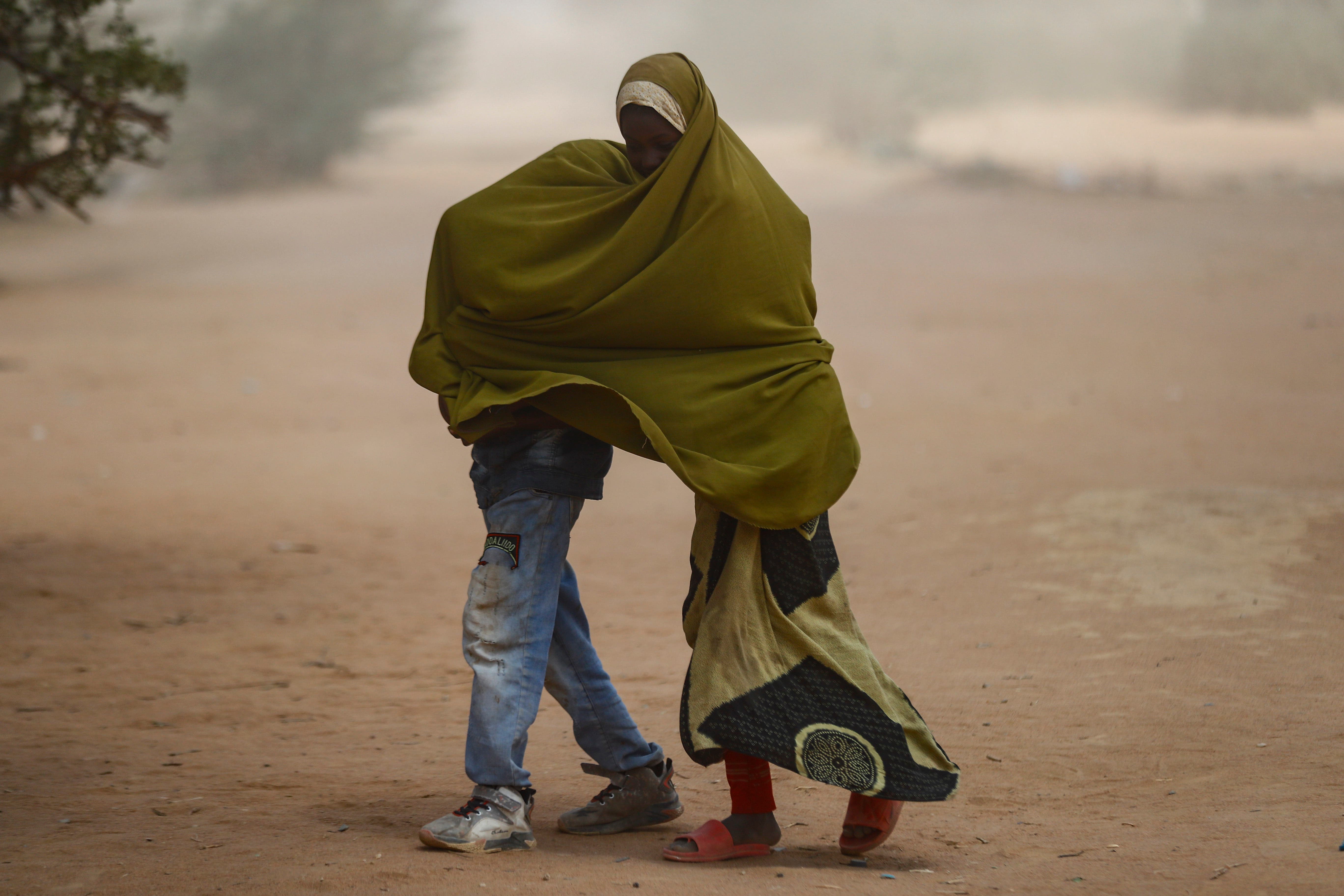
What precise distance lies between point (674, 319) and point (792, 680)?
0.92 meters

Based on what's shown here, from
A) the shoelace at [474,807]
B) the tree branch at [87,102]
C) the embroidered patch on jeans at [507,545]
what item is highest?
the tree branch at [87,102]

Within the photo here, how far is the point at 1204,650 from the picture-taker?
5258 mm

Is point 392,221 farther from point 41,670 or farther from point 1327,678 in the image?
point 1327,678

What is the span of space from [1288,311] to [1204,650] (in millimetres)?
12556

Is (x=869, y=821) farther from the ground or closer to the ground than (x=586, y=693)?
closer to the ground

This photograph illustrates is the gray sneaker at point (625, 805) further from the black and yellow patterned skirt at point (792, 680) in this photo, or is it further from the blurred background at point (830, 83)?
the blurred background at point (830, 83)

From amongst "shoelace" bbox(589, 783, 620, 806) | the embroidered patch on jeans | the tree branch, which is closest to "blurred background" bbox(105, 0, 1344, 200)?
the tree branch

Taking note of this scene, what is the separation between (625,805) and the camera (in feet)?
11.4

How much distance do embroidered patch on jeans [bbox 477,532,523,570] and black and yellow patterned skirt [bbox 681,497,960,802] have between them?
0.44 meters

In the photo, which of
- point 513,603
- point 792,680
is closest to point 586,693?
point 513,603

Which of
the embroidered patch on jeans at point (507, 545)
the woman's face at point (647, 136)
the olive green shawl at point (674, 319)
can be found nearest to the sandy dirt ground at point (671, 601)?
the embroidered patch on jeans at point (507, 545)

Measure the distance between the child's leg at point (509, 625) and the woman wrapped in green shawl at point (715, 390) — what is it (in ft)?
0.84

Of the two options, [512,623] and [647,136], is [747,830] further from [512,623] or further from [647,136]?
[647,136]

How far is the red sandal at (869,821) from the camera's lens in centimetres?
317
